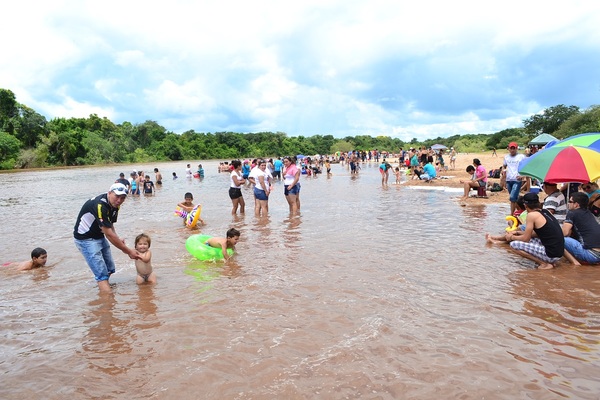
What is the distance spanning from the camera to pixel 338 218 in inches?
446

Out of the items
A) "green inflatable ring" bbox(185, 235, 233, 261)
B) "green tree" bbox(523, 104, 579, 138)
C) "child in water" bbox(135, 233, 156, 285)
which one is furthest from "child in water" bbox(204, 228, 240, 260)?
"green tree" bbox(523, 104, 579, 138)

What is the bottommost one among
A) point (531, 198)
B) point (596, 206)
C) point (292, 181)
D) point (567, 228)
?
point (567, 228)

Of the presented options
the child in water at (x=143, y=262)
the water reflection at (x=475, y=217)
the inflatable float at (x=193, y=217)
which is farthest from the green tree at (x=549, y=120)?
the child in water at (x=143, y=262)

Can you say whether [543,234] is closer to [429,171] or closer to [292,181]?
[292,181]

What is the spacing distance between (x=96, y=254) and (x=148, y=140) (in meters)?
78.8

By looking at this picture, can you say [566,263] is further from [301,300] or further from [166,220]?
[166,220]

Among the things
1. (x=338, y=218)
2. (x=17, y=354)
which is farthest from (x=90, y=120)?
(x=17, y=354)

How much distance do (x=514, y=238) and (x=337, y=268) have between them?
3.17m

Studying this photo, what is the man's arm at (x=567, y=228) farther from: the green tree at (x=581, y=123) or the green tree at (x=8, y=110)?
the green tree at (x=8, y=110)

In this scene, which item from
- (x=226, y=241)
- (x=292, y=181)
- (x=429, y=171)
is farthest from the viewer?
(x=429, y=171)

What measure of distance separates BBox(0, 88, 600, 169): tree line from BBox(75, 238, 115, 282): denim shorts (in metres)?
37.5

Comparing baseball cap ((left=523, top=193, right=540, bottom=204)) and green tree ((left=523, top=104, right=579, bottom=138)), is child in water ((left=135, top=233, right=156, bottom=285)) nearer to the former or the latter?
baseball cap ((left=523, top=193, right=540, bottom=204))

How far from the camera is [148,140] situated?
78250 millimetres

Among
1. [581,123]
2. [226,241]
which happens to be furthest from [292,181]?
[581,123]
